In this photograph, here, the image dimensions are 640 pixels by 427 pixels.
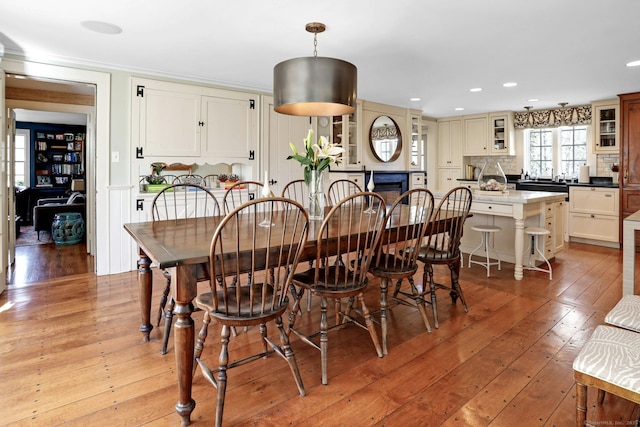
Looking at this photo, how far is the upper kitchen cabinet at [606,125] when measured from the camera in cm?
560

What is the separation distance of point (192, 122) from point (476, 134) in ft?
17.4

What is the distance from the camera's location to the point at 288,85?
7.67ft

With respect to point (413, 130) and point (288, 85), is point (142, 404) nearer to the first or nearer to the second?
point (288, 85)

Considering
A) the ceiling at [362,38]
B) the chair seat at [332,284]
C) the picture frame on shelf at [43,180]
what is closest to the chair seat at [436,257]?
the chair seat at [332,284]

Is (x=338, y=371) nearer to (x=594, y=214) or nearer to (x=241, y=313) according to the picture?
(x=241, y=313)

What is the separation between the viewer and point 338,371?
2.09 m

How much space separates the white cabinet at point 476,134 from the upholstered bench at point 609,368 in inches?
243

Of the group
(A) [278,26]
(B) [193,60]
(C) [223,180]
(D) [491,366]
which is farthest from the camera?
(C) [223,180]

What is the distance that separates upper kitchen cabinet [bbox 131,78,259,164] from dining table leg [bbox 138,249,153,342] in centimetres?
232

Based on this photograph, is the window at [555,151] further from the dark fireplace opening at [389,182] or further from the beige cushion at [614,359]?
the beige cushion at [614,359]

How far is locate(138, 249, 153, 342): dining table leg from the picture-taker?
2275 millimetres

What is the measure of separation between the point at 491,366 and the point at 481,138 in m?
5.92

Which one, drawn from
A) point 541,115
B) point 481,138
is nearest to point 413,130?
point 481,138

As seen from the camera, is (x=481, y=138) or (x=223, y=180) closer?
(x=223, y=180)
